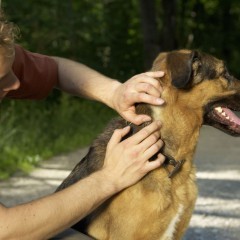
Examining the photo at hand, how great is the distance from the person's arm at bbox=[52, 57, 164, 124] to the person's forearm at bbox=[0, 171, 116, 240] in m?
0.59

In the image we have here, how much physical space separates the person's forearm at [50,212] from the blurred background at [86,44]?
4.91 metres

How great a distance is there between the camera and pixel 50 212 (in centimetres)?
307

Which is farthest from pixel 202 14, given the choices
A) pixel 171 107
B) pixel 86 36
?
pixel 171 107

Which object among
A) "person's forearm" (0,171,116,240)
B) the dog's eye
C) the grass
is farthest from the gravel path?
"person's forearm" (0,171,116,240)

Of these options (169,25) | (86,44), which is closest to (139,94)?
(86,44)

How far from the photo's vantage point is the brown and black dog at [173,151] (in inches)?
143

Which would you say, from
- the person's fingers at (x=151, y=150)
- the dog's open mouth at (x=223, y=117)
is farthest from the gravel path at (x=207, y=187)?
the person's fingers at (x=151, y=150)

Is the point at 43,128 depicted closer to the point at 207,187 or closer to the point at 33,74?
the point at 207,187

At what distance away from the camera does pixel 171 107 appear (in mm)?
3770

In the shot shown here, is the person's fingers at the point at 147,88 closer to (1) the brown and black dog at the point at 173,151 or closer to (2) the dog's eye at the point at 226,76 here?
(1) the brown and black dog at the point at 173,151

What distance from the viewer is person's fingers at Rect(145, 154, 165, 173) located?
3414 mm

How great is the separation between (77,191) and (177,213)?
0.79m

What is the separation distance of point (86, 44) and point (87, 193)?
11.7 m

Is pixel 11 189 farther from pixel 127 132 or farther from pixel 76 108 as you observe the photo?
pixel 76 108
